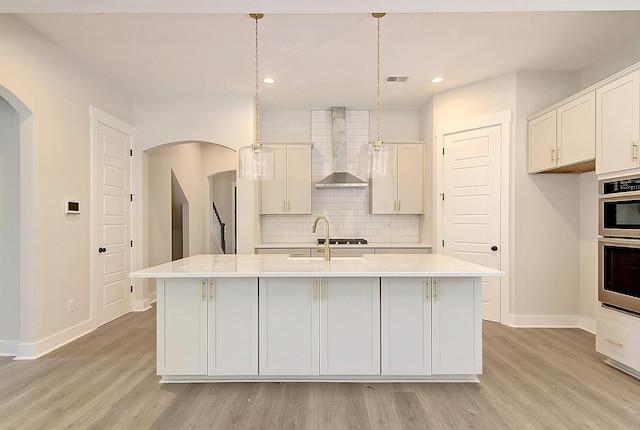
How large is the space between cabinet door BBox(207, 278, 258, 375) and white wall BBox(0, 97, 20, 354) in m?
2.12

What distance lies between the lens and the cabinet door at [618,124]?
9.25 feet

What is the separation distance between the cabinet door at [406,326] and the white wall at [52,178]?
313 centimetres

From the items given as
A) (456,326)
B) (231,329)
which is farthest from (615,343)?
(231,329)

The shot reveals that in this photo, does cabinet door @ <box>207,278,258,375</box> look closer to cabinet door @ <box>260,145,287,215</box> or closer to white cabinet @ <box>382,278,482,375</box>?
white cabinet @ <box>382,278,482,375</box>

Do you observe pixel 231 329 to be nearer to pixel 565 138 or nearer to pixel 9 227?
pixel 9 227

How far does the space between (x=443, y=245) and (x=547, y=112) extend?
197 centimetres

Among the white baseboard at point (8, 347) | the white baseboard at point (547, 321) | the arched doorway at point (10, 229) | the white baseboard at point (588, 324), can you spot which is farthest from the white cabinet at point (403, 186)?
the white baseboard at point (8, 347)

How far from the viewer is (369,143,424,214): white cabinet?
551 cm

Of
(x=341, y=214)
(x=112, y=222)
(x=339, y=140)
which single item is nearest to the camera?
(x=112, y=222)

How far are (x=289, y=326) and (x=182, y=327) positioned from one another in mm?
797

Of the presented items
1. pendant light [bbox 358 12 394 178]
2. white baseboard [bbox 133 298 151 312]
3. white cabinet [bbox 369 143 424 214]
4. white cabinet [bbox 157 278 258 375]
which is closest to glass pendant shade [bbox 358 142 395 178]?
pendant light [bbox 358 12 394 178]

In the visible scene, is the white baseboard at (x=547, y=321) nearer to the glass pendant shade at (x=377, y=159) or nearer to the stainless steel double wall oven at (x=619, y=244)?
the stainless steel double wall oven at (x=619, y=244)

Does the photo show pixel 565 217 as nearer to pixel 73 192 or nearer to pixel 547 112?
pixel 547 112

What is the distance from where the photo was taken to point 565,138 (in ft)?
12.1
